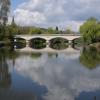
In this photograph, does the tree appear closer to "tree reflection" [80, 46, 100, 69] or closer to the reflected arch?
the reflected arch

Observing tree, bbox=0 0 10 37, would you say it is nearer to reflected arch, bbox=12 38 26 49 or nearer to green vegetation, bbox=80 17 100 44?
reflected arch, bbox=12 38 26 49

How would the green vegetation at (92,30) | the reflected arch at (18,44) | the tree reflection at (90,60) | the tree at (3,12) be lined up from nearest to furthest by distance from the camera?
the tree reflection at (90,60), the tree at (3,12), the reflected arch at (18,44), the green vegetation at (92,30)

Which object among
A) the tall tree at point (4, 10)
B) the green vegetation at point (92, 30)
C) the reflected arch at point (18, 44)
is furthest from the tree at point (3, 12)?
the green vegetation at point (92, 30)

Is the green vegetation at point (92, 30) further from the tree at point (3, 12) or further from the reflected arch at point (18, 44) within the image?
the tree at point (3, 12)

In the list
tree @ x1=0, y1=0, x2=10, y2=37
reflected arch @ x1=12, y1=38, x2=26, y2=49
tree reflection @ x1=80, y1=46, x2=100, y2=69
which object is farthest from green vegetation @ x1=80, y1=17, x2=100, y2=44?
tree reflection @ x1=80, y1=46, x2=100, y2=69

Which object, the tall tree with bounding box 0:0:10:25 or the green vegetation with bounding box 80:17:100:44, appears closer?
the tall tree with bounding box 0:0:10:25

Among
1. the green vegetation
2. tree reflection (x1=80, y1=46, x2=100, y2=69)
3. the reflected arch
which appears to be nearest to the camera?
tree reflection (x1=80, y1=46, x2=100, y2=69)

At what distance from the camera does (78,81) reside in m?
23.9

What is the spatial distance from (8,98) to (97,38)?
86.6 metres

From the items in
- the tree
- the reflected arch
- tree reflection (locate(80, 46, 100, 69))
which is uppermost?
the tree

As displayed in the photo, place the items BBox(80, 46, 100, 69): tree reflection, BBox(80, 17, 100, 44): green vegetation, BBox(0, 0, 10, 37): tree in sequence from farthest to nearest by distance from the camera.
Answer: BBox(80, 17, 100, 44): green vegetation
BBox(0, 0, 10, 37): tree
BBox(80, 46, 100, 69): tree reflection

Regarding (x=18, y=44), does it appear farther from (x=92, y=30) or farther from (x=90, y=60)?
(x=90, y=60)

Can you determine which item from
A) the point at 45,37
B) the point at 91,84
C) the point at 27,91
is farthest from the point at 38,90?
the point at 45,37

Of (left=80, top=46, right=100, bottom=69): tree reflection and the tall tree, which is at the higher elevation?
the tall tree
